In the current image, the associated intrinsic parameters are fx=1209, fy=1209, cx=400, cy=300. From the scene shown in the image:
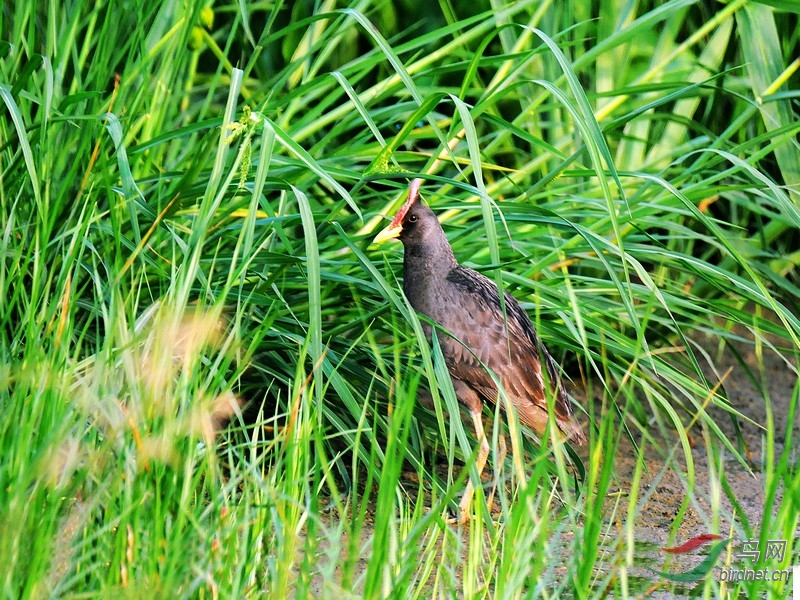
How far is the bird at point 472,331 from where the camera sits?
128 inches

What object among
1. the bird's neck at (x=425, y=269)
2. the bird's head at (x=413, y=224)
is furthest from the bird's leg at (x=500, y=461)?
the bird's head at (x=413, y=224)

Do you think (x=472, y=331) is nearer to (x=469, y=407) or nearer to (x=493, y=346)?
(x=493, y=346)

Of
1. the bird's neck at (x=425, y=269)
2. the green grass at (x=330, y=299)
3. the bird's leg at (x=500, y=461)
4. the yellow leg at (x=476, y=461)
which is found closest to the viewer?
the green grass at (x=330, y=299)

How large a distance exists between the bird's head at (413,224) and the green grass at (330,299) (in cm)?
10

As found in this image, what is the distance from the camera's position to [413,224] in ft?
10.8

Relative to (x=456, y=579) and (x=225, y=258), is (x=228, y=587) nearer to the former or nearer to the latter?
(x=456, y=579)

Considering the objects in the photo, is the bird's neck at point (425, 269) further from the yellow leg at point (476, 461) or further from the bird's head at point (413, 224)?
the yellow leg at point (476, 461)

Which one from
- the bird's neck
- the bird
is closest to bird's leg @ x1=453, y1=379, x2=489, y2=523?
the bird

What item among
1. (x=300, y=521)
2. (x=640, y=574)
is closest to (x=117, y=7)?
(x=300, y=521)

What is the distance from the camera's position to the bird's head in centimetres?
326

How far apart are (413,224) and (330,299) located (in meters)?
0.31

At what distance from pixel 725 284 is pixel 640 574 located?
888mm

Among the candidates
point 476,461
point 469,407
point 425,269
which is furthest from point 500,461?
point 425,269

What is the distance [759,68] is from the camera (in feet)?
12.8
